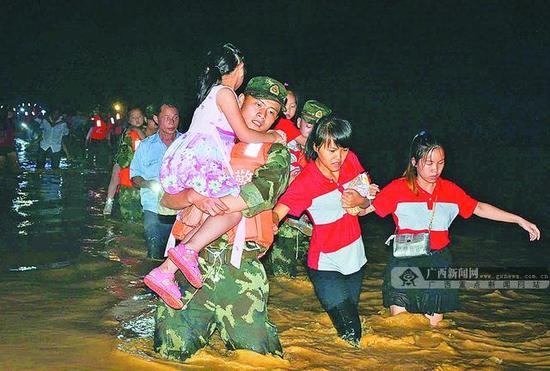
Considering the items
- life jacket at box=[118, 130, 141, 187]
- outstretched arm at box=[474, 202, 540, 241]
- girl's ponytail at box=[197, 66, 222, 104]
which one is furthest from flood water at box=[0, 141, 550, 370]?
girl's ponytail at box=[197, 66, 222, 104]

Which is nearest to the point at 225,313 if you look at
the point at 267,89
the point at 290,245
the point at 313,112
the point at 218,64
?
the point at 267,89

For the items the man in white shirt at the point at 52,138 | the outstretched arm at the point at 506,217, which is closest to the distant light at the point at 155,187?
the outstretched arm at the point at 506,217

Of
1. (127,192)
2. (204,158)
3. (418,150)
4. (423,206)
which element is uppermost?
(418,150)

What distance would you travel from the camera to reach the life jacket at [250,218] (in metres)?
4.53

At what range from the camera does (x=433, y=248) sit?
5969mm

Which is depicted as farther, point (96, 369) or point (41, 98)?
point (41, 98)

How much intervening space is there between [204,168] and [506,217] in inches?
109

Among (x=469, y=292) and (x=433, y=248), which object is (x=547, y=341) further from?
(x=469, y=292)

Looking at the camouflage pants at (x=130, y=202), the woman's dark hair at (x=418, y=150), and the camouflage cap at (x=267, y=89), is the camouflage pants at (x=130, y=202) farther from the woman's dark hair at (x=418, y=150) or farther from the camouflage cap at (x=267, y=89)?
the camouflage cap at (x=267, y=89)

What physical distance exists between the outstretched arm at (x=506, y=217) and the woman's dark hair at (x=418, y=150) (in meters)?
0.58

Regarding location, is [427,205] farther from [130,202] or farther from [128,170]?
[130,202]

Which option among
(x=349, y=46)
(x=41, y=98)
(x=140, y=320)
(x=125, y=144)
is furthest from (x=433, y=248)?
(x=41, y=98)

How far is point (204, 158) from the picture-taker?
439 centimetres

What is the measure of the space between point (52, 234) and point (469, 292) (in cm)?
649
